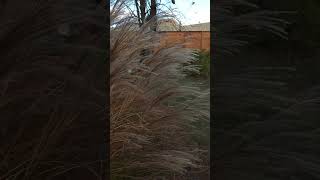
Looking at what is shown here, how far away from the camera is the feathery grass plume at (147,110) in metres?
1.49

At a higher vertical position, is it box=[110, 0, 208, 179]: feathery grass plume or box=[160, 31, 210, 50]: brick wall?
box=[160, 31, 210, 50]: brick wall

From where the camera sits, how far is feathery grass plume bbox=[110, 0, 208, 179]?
149 cm

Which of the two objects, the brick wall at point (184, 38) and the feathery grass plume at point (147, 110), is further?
the brick wall at point (184, 38)

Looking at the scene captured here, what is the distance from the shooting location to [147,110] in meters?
1.67
